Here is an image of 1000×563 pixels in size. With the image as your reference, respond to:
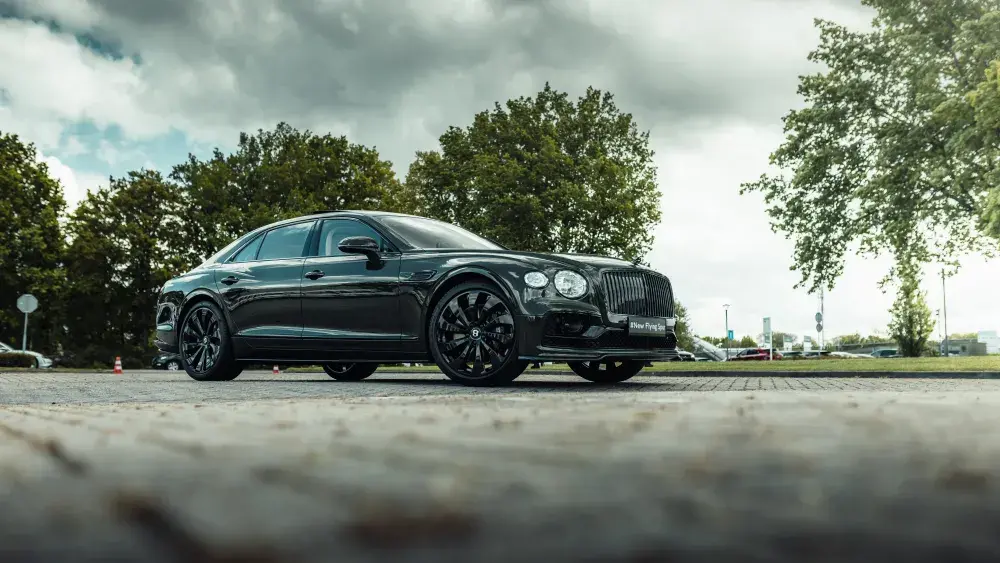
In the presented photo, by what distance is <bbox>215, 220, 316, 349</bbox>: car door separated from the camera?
31.9 ft

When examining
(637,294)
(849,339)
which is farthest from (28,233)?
(849,339)

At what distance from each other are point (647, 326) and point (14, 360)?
22523 mm

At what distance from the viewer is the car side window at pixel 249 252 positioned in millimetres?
10453

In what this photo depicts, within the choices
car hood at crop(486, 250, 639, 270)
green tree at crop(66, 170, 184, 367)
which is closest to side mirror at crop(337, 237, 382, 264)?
car hood at crop(486, 250, 639, 270)

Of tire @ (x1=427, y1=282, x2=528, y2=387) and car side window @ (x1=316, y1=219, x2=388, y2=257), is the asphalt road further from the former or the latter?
car side window @ (x1=316, y1=219, x2=388, y2=257)

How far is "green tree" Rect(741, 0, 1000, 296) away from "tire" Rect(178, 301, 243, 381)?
19.9m

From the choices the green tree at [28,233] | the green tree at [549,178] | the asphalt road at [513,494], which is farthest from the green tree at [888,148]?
the green tree at [28,233]

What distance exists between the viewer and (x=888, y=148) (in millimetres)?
25688

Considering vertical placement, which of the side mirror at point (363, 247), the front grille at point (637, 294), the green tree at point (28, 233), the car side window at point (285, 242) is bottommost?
the front grille at point (637, 294)

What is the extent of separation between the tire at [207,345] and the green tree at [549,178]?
70.7ft

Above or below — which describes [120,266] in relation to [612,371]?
above

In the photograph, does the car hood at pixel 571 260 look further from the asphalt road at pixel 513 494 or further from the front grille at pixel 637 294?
the asphalt road at pixel 513 494

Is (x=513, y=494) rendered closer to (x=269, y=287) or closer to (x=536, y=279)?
(x=536, y=279)

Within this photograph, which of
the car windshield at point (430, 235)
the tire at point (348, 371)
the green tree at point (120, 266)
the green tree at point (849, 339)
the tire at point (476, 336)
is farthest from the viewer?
the green tree at point (849, 339)
